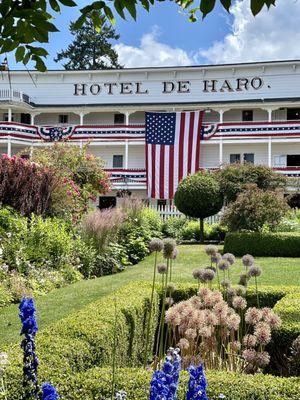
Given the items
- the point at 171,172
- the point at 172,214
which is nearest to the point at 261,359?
the point at 172,214

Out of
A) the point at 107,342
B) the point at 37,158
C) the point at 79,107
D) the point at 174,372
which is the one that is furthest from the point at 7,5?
the point at 79,107

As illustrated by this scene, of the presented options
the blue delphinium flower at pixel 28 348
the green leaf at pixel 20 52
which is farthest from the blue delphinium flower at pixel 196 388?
the green leaf at pixel 20 52

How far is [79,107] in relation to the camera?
3831 centimetres

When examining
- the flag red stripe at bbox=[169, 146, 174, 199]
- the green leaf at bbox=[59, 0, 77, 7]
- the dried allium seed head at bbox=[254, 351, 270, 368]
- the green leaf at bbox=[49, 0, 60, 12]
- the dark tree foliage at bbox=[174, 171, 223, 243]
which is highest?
the flag red stripe at bbox=[169, 146, 174, 199]

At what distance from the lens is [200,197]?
21031 mm

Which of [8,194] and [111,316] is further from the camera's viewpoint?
[8,194]

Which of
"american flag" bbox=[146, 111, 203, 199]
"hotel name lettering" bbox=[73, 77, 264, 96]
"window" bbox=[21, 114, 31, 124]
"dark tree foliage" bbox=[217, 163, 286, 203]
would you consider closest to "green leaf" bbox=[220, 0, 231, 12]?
"dark tree foliage" bbox=[217, 163, 286, 203]

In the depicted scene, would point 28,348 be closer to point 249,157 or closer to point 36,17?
point 36,17

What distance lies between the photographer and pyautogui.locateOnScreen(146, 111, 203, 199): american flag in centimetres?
3194

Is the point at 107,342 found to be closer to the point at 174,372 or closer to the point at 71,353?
the point at 71,353

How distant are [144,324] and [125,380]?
2808mm

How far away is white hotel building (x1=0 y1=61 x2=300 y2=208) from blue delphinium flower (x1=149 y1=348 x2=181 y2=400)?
Result: 31988 mm

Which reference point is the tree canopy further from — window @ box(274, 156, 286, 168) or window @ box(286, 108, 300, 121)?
window @ box(286, 108, 300, 121)

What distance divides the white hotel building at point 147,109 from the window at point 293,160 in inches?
2.7
